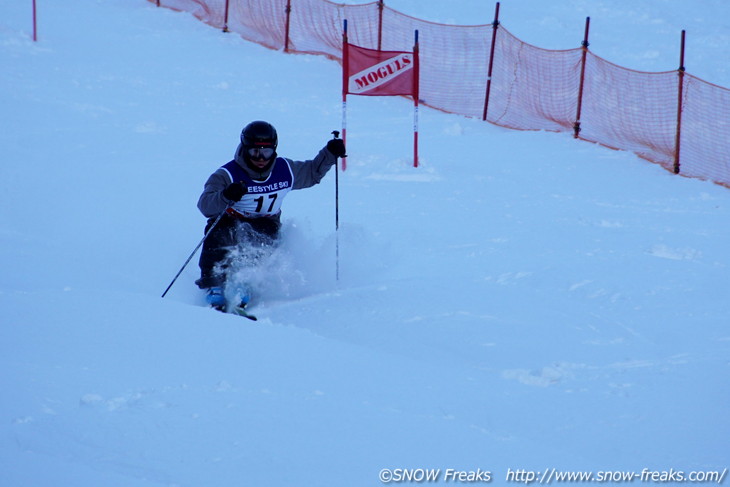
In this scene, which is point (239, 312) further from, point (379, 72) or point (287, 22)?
point (287, 22)

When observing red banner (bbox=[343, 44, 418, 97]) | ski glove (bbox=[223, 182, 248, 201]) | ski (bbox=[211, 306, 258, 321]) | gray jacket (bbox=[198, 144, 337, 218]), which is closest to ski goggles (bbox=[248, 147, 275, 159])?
gray jacket (bbox=[198, 144, 337, 218])

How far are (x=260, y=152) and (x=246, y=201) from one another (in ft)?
1.39

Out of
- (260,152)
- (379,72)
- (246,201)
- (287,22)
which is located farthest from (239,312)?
(287,22)

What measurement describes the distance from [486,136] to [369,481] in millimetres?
9399

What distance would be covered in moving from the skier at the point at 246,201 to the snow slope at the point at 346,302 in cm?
28

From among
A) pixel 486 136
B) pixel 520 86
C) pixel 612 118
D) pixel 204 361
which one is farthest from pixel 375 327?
pixel 520 86

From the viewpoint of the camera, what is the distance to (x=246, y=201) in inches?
245

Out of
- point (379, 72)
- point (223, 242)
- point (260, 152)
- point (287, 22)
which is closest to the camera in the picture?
point (260, 152)

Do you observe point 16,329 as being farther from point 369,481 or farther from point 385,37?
point 385,37

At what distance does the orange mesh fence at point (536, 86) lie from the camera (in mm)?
11430

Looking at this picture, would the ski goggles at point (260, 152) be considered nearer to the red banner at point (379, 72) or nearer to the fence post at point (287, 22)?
the red banner at point (379, 72)

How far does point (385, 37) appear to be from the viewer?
1460 cm

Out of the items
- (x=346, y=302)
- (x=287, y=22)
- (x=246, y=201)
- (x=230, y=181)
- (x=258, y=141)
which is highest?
(x=287, y=22)

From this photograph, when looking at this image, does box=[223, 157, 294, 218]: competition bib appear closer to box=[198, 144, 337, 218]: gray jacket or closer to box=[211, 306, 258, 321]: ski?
box=[198, 144, 337, 218]: gray jacket
